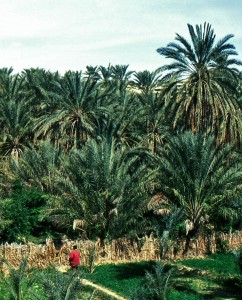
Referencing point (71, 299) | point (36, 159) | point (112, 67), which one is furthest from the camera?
point (112, 67)

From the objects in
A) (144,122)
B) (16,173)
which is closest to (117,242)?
(16,173)

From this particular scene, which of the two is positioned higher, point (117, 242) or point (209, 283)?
point (117, 242)

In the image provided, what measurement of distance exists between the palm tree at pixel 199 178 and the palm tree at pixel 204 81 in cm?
452

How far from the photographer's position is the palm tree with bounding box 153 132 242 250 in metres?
17.5

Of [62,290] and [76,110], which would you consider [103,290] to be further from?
[76,110]

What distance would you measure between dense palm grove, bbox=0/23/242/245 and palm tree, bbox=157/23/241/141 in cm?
5

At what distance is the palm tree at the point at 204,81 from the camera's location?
71.8 feet

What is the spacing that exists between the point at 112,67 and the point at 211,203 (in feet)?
109

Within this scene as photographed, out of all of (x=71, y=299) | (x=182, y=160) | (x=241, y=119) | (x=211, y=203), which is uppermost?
(x=241, y=119)

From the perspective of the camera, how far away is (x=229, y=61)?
2262 centimetres

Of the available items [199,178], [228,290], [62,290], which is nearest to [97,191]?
[199,178]

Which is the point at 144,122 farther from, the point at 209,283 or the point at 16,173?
the point at 209,283

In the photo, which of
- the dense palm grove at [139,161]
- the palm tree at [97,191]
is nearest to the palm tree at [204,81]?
the dense palm grove at [139,161]

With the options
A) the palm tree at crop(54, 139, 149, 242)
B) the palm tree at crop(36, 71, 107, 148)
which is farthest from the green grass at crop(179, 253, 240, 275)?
the palm tree at crop(36, 71, 107, 148)
